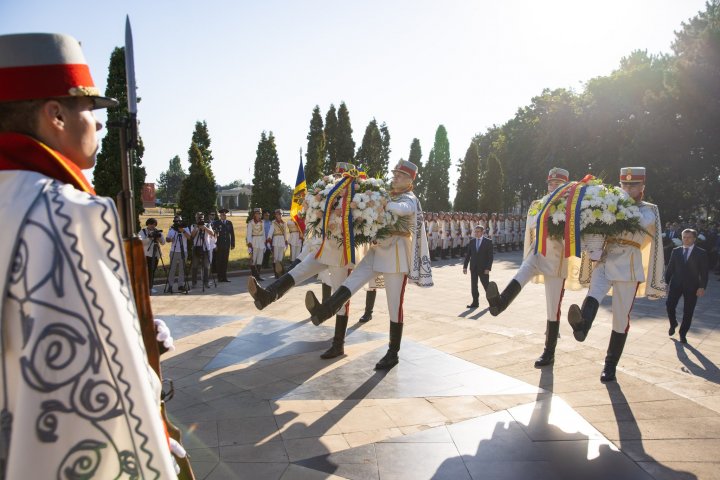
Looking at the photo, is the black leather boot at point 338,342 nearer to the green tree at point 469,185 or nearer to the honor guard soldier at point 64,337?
the honor guard soldier at point 64,337

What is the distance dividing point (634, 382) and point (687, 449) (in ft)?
5.33

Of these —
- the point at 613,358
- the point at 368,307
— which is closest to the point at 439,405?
the point at 613,358

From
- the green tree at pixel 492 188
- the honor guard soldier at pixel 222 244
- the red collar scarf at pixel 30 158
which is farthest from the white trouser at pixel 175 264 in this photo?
the green tree at pixel 492 188

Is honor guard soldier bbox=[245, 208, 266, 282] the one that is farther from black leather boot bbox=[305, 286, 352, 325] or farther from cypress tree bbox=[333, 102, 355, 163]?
cypress tree bbox=[333, 102, 355, 163]

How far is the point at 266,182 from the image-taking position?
27812 millimetres

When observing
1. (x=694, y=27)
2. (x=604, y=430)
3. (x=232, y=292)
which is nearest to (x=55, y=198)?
(x=604, y=430)

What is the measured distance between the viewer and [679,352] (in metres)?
7.47

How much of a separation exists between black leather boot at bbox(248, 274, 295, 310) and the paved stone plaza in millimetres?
772

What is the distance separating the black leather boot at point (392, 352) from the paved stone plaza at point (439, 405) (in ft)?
0.51

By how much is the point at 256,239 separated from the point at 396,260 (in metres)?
9.98

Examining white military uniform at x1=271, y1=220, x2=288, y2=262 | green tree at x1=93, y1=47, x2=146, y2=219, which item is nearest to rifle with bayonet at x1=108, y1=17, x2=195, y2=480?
white military uniform at x1=271, y1=220, x2=288, y2=262

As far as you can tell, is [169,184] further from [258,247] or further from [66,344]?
[66,344]

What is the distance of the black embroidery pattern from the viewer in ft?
4.31

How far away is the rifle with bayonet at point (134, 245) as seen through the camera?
5.91 feet
